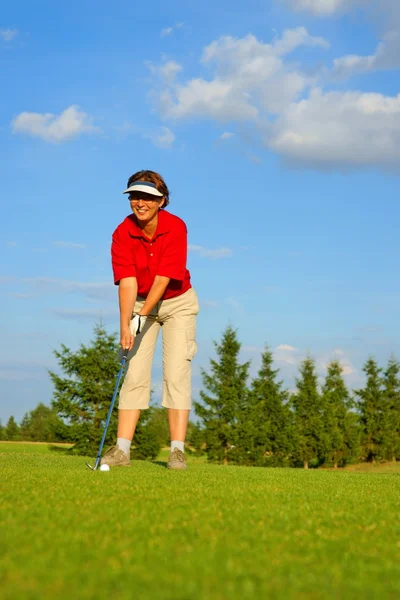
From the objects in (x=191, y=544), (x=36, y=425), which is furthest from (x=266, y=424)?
(x=36, y=425)

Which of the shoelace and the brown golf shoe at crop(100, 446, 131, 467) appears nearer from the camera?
the brown golf shoe at crop(100, 446, 131, 467)

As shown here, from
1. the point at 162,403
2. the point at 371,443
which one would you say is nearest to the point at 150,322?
the point at 162,403

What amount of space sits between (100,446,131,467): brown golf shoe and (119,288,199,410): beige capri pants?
0.46 m

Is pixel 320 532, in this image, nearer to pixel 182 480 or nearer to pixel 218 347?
pixel 182 480

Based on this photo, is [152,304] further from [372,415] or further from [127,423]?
[372,415]

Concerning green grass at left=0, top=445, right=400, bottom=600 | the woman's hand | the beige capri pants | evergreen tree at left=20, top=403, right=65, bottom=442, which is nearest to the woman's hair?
the beige capri pants

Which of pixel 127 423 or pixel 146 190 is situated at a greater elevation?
pixel 146 190

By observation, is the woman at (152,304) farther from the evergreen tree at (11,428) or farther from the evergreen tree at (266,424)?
the evergreen tree at (11,428)

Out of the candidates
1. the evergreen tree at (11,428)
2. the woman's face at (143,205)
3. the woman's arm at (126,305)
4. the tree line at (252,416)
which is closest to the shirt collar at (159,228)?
the woman's face at (143,205)

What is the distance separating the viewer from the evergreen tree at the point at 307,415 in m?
42.6

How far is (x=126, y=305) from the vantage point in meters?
6.82

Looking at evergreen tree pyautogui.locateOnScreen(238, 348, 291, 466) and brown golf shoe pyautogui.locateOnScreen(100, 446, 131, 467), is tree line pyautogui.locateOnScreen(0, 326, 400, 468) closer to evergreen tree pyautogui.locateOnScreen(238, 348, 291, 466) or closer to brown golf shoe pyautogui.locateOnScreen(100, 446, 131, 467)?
evergreen tree pyautogui.locateOnScreen(238, 348, 291, 466)

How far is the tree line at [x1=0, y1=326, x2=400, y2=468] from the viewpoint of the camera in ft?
114

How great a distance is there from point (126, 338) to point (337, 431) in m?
39.2
